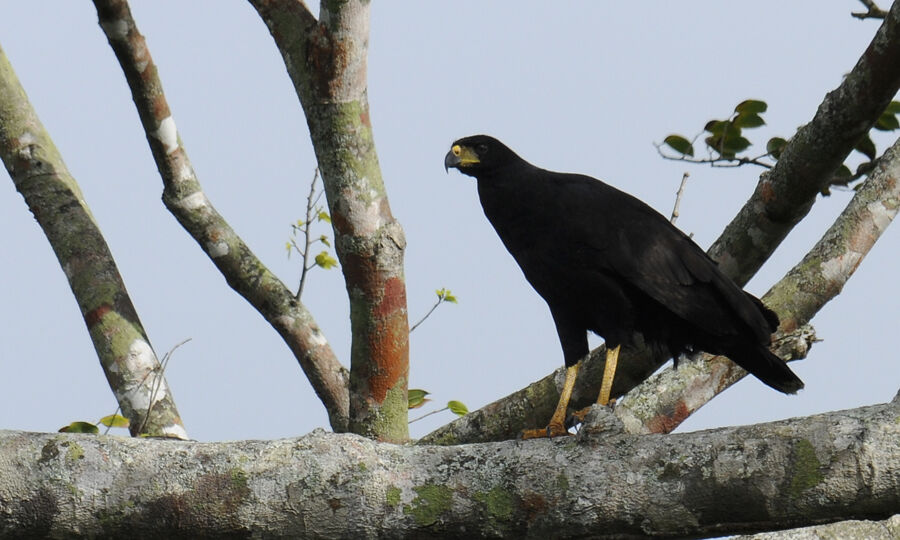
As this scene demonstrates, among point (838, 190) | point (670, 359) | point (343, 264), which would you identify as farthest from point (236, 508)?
point (838, 190)

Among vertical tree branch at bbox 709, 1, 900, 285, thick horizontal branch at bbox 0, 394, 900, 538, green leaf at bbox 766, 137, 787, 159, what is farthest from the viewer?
green leaf at bbox 766, 137, 787, 159

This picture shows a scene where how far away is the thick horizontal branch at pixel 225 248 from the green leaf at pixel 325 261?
349 millimetres

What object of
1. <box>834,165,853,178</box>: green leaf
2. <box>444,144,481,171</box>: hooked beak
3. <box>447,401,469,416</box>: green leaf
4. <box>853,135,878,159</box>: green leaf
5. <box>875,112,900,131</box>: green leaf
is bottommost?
<box>447,401,469,416</box>: green leaf

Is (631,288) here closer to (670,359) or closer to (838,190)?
(670,359)

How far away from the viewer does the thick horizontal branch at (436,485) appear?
7.71ft

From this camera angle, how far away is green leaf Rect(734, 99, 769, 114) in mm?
4758

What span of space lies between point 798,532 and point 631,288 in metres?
1.14

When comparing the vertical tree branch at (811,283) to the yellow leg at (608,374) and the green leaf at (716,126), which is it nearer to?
the yellow leg at (608,374)

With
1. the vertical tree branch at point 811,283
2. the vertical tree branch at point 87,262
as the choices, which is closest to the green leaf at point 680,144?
the vertical tree branch at point 811,283

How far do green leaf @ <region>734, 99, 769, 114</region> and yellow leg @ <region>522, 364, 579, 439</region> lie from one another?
1.45m

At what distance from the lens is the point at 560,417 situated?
13.7ft

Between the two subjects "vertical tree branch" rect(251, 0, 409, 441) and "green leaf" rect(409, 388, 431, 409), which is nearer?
"vertical tree branch" rect(251, 0, 409, 441)

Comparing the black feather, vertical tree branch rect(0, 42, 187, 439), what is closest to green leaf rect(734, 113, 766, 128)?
the black feather

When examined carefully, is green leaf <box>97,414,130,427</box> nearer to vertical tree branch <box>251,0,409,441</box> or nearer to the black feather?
vertical tree branch <box>251,0,409,441</box>
